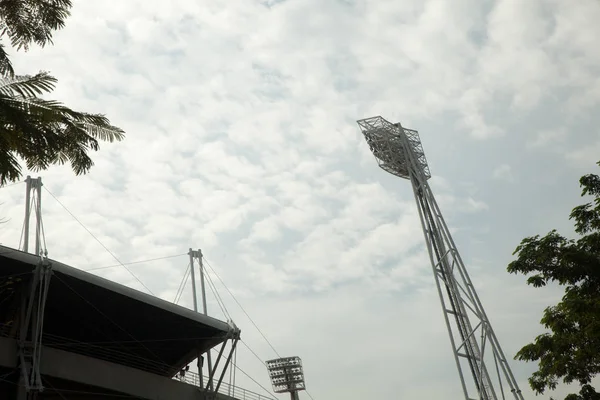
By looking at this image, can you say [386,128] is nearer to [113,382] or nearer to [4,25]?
[113,382]

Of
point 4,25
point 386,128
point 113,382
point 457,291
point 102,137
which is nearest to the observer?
point 4,25

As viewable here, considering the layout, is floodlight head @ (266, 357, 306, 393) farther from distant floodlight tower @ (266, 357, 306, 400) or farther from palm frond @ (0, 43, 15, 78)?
palm frond @ (0, 43, 15, 78)

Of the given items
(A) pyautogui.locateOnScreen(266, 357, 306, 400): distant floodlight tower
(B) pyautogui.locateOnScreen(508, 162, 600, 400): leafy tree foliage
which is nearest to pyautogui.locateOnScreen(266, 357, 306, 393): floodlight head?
(A) pyautogui.locateOnScreen(266, 357, 306, 400): distant floodlight tower

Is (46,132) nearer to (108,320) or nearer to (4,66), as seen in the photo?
(4,66)

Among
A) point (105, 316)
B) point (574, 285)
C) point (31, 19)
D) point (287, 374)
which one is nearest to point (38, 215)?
point (105, 316)

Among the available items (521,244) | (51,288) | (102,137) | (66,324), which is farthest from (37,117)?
(66,324)

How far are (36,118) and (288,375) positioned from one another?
54.6m

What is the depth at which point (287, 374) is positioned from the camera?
65.9 metres

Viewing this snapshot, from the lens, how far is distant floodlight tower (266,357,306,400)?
65.6 metres

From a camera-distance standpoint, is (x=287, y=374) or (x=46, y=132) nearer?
(x=46, y=132)

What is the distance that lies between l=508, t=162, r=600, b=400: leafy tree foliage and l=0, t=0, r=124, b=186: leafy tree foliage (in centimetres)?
1529

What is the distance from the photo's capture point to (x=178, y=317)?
32281mm

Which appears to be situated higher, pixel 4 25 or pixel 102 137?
pixel 4 25

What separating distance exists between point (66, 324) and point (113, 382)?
5.79m
